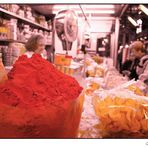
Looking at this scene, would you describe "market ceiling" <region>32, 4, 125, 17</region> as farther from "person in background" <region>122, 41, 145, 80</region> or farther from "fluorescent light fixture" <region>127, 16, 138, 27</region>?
"person in background" <region>122, 41, 145, 80</region>

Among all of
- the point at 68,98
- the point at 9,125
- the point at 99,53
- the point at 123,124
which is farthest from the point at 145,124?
the point at 99,53

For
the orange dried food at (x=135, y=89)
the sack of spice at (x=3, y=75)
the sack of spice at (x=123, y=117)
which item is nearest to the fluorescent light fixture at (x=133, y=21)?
the orange dried food at (x=135, y=89)

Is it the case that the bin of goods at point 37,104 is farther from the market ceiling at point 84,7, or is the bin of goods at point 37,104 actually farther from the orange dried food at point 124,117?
the market ceiling at point 84,7

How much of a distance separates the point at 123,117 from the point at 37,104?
0.22 metres

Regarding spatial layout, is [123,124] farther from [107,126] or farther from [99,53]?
[99,53]

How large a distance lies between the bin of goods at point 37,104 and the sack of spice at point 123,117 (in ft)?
0.26

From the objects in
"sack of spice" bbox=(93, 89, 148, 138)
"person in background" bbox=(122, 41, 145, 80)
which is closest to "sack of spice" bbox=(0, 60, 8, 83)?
"sack of spice" bbox=(93, 89, 148, 138)

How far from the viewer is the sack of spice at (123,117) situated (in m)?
0.65

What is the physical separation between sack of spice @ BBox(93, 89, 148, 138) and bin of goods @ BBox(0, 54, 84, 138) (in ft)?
0.26

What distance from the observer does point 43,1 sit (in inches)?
41.4

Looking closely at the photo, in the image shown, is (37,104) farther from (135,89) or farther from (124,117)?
(135,89)

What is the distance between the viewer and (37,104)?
1.84ft

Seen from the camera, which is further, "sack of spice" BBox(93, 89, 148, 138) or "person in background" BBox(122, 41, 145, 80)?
"person in background" BBox(122, 41, 145, 80)

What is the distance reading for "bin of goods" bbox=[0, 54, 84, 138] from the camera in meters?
0.55
